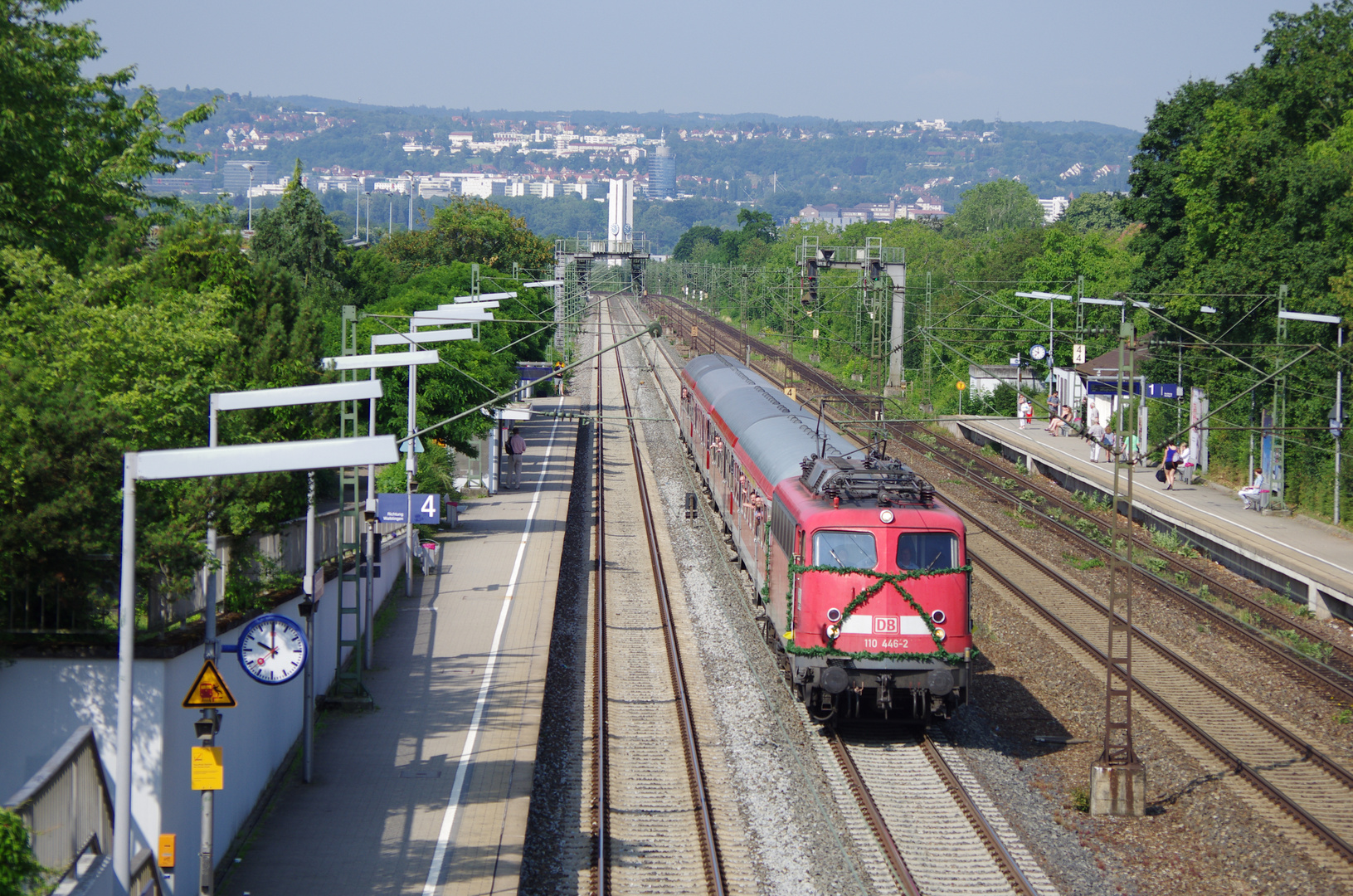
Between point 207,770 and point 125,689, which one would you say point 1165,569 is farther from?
point 125,689

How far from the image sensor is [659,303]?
452ft

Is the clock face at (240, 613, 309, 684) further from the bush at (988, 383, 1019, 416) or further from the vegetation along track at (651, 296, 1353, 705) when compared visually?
the bush at (988, 383, 1019, 416)

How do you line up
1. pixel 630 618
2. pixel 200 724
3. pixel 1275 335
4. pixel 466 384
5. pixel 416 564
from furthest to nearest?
pixel 1275 335 < pixel 466 384 < pixel 416 564 < pixel 630 618 < pixel 200 724

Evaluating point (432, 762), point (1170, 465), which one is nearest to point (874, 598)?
point (432, 762)

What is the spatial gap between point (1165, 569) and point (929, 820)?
1691 cm

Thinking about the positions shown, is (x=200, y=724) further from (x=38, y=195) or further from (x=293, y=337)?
(x=293, y=337)

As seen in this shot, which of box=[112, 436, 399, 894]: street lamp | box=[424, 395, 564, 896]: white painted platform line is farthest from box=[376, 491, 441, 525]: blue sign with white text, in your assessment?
box=[112, 436, 399, 894]: street lamp

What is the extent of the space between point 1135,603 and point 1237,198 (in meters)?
18.6

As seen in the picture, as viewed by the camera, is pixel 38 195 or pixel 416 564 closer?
pixel 38 195

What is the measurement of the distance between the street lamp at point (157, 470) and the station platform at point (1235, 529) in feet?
72.5

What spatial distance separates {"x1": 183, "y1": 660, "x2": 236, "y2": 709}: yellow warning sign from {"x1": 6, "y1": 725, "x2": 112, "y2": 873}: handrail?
1.20m

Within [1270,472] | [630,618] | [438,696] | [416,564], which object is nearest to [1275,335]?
[1270,472]

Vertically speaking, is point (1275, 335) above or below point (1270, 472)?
above

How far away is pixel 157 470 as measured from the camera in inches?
358
